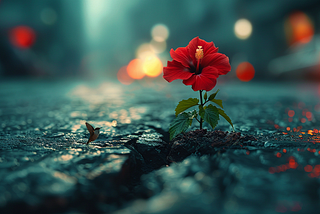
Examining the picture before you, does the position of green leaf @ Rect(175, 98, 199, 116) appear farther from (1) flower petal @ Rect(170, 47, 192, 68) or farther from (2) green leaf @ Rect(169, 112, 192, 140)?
(1) flower petal @ Rect(170, 47, 192, 68)

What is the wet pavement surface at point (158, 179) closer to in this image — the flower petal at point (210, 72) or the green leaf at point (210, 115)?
the green leaf at point (210, 115)

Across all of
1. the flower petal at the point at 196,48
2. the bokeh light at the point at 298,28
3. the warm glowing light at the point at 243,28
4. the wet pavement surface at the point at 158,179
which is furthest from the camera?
the warm glowing light at the point at 243,28

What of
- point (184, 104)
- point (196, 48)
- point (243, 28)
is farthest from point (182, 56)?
point (243, 28)

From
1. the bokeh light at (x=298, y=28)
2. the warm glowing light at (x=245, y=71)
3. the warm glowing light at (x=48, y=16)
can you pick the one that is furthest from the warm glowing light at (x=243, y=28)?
the warm glowing light at (x=48, y=16)

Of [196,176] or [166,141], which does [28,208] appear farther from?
[166,141]

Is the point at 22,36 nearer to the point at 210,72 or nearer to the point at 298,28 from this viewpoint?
the point at 210,72

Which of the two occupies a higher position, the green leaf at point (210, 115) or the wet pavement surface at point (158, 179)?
the green leaf at point (210, 115)

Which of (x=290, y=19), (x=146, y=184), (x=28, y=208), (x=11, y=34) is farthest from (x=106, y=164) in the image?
(x=290, y=19)

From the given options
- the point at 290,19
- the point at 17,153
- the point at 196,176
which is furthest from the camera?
the point at 290,19
